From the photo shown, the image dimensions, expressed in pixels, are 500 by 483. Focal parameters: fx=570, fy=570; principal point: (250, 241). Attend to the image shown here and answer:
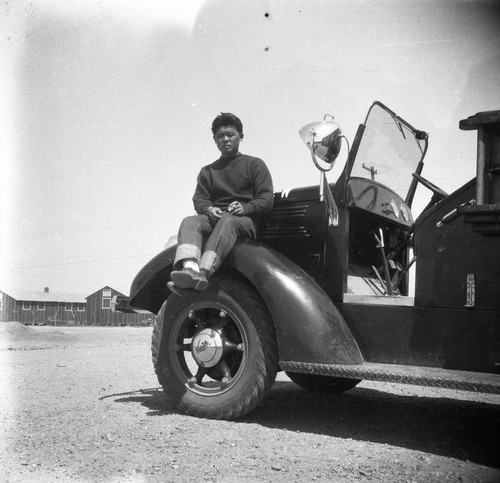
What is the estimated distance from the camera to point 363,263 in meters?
5.00

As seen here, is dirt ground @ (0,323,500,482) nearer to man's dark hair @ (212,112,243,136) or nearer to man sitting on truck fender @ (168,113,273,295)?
man sitting on truck fender @ (168,113,273,295)

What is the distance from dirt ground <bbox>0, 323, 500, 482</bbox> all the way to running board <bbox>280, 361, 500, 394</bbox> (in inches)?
16.7

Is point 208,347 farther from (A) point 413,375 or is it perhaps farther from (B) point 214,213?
(A) point 413,375

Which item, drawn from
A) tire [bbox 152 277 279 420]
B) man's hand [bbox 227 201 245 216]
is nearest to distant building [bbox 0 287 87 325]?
tire [bbox 152 277 279 420]

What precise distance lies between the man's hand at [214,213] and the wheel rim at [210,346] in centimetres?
67

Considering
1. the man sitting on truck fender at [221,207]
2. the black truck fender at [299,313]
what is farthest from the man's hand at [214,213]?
the black truck fender at [299,313]

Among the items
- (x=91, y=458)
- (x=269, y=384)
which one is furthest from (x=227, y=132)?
(x=91, y=458)

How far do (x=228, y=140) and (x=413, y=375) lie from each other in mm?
2469

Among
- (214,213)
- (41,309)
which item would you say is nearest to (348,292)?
(214,213)

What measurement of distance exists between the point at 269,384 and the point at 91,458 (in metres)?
1.39

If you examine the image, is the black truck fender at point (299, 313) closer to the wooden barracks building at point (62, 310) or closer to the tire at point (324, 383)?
the tire at point (324, 383)

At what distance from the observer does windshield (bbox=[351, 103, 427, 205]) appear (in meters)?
4.82

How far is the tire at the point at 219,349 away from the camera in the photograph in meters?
4.09

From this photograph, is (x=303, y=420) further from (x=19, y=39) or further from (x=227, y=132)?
(x=19, y=39)
